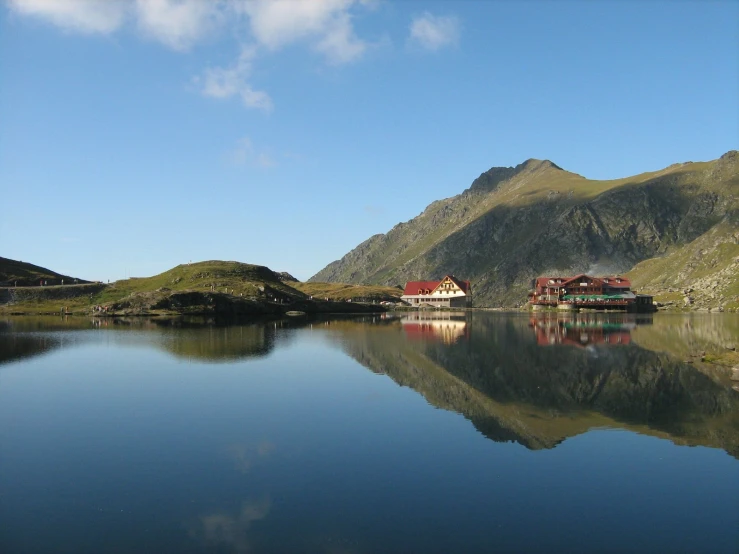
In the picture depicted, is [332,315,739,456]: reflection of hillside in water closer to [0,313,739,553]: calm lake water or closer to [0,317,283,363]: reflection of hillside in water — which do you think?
[0,313,739,553]: calm lake water

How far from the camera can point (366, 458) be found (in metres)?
27.1

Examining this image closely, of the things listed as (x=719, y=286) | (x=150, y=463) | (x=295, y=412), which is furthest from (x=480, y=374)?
(x=719, y=286)

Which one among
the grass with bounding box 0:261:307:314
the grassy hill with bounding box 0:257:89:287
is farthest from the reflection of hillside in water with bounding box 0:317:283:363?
the grassy hill with bounding box 0:257:89:287

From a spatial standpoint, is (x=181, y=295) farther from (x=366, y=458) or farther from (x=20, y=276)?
(x=366, y=458)

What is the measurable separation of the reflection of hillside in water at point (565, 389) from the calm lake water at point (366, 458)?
27 centimetres

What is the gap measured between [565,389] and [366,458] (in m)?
24.5

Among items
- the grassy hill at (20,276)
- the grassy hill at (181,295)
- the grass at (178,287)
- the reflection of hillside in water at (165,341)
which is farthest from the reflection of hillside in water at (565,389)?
the grassy hill at (20,276)

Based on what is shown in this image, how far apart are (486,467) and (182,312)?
132008mm

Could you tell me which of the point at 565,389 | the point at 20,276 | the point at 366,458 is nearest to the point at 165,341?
the point at 565,389

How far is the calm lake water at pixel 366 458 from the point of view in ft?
62.0

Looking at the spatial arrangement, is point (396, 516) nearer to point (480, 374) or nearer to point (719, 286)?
point (480, 374)

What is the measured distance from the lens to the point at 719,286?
197000 millimetres

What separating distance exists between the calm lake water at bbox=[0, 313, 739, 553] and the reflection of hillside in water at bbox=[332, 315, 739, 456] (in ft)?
0.87

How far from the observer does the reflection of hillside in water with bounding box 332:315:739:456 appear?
111 ft
